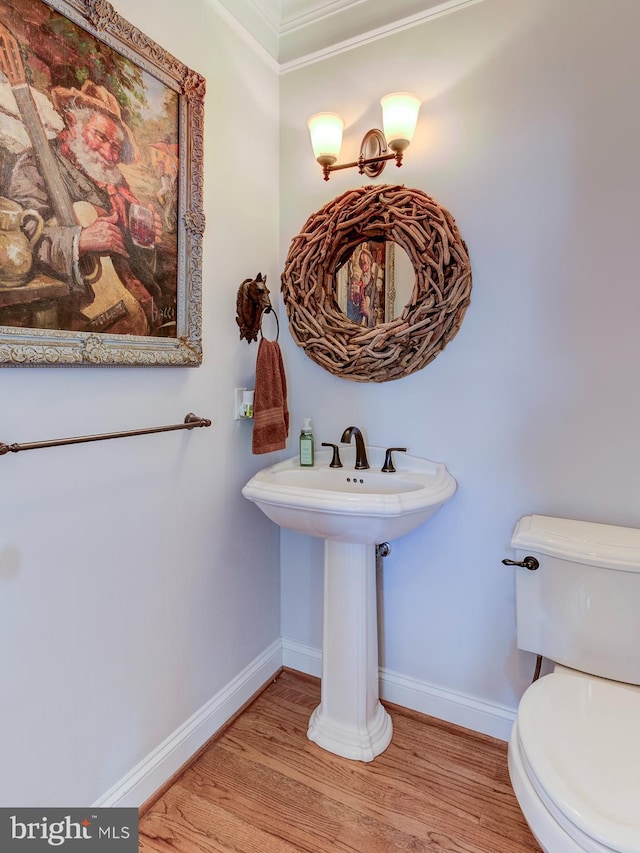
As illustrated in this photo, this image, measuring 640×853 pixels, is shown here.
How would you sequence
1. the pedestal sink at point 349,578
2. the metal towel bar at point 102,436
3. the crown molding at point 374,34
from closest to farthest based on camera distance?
the metal towel bar at point 102,436, the pedestal sink at point 349,578, the crown molding at point 374,34

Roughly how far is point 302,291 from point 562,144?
92 cm

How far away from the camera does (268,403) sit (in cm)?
160

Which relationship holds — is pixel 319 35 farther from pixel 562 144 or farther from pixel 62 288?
pixel 62 288

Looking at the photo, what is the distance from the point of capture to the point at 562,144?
1369 millimetres

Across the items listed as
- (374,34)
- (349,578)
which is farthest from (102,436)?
(374,34)

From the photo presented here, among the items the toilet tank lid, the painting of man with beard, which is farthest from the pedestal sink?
the painting of man with beard

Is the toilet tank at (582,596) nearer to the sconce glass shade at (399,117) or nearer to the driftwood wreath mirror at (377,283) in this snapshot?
the driftwood wreath mirror at (377,283)

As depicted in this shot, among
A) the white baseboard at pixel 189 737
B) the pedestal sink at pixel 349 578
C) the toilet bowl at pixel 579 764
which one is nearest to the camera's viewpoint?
the toilet bowl at pixel 579 764

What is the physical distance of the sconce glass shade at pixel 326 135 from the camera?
1.56 metres

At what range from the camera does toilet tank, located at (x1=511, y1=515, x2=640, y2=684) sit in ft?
3.85

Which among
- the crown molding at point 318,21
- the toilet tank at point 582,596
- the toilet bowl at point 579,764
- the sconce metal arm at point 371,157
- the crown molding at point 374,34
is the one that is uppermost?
the crown molding at point 318,21

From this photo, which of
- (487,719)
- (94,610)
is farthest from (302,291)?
(487,719)

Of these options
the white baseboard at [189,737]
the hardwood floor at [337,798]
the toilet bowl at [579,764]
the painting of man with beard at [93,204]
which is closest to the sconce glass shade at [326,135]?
the painting of man with beard at [93,204]

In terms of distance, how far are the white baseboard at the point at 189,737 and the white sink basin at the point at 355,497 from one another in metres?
0.71
